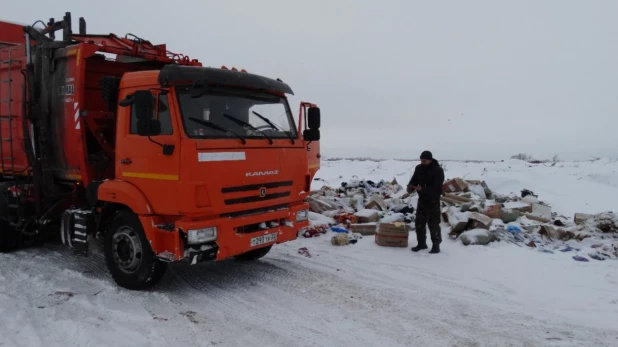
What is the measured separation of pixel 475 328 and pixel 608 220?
5244mm

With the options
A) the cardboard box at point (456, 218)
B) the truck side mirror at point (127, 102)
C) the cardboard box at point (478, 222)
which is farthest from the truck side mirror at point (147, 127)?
the cardboard box at point (478, 222)

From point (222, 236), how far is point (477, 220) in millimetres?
5159

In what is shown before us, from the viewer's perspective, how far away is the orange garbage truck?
5082 mm

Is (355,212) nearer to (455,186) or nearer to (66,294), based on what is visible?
(455,186)

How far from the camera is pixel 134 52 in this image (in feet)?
21.3

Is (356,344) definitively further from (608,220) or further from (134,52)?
(608,220)

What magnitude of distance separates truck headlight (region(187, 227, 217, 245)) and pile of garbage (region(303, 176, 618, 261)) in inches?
135

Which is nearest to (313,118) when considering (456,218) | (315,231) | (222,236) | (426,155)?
(426,155)

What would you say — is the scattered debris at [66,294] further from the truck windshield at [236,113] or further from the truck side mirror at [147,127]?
the truck windshield at [236,113]

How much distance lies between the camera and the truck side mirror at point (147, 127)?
495 cm

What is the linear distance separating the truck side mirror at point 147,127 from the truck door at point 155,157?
14cm

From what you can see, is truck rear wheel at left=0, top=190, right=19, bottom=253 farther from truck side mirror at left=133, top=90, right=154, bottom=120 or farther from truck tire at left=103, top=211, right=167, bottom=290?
truck side mirror at left=133, top=90, right=154, bottom=120

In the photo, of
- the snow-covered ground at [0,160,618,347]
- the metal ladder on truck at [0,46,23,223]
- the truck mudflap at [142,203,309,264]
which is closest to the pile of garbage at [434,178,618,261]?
the snow-covered ground at [0,160,618,347]

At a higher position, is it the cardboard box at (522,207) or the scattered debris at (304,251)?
the cardboard box at (522,207)
